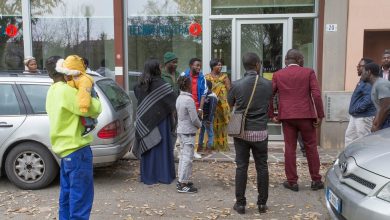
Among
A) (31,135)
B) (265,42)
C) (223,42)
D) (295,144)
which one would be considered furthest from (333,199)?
(223,42)

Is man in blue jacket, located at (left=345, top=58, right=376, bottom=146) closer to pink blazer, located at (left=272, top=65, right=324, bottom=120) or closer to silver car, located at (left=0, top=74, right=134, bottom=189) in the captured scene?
pink blazer, located at (left=272, top=65, right=324, bottom=120)

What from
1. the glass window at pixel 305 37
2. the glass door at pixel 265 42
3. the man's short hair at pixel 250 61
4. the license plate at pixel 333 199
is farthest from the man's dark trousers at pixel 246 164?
the glass window at pixel 305 37

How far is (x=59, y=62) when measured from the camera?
3986 mm

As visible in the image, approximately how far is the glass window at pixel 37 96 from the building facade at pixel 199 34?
3.41 metres

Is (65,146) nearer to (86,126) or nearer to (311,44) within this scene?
(86,126)

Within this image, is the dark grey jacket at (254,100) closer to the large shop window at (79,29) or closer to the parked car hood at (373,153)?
the parked car hood at (373,153)

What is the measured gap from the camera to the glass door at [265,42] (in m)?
8.97

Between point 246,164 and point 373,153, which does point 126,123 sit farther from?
point 373,153

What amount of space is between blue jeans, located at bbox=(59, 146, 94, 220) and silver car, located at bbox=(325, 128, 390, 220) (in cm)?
226

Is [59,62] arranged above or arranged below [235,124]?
above

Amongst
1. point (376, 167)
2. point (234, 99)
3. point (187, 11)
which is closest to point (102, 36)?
point (187, 11)

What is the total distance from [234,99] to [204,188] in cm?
162

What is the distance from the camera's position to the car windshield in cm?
612

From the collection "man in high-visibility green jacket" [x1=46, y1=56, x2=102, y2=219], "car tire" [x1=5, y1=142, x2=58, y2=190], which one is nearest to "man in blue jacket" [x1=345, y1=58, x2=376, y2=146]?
"man in high-visibility green jacket" [x1=46, y1=56, x2=102, y2=219]
